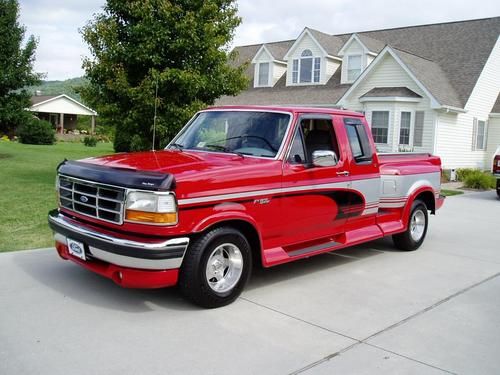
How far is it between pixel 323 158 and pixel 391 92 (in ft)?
56.5

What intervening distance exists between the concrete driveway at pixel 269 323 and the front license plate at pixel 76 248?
453 millimetres

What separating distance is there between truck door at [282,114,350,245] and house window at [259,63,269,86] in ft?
77.4

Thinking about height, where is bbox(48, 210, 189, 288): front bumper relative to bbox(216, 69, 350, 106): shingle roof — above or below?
below

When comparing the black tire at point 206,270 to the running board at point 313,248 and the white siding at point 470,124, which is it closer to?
the running board at point 313,248

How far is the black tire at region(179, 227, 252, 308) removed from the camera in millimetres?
4914

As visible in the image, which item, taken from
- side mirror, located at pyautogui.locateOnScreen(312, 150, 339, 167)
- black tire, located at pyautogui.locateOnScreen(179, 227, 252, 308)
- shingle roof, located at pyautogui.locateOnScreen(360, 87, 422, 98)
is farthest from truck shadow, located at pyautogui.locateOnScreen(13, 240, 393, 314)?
shingle roof, located at pyautogui.locateOnScreen(360, 87, 422, 98)

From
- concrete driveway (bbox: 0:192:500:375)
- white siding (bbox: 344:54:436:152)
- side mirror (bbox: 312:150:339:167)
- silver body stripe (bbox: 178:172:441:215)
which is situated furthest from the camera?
white siding (bbox: 344:54:436:152)

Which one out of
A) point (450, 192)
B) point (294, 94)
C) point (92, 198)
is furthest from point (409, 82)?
point (92, 198)

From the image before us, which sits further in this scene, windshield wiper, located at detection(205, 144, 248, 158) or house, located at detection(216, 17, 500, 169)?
house, located at detection(216, 17, 500, 169)

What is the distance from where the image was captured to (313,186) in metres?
6.07

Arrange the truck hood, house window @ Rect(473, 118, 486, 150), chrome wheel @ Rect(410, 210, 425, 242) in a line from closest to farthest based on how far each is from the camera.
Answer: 1. the truck hood
2. chrome wheel @ Rect(410, 210, 425, 242)
3. house window @ Rect(473, 118, 486, 150)

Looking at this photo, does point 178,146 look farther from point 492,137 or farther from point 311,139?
point 492,137

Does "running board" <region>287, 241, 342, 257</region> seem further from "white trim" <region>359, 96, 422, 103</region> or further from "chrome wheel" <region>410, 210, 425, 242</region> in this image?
"white trim" <region>359, 96, 422, 103</region>

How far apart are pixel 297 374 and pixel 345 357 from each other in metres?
0.53
